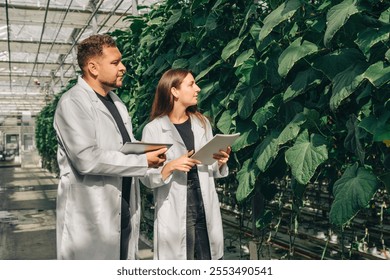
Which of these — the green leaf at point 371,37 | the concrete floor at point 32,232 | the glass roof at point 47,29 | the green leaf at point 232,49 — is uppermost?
the glass roof at point 47,29

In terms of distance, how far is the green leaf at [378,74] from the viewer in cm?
142

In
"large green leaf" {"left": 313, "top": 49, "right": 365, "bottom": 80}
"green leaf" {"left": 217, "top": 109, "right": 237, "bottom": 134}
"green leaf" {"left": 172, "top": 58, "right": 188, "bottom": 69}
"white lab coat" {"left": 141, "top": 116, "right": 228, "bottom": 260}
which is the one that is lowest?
"white lab coat" {"left": 141, "top": 116, "right": 228, "bottom": 260}

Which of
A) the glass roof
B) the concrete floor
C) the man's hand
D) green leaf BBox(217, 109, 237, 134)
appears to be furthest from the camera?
the glass roof

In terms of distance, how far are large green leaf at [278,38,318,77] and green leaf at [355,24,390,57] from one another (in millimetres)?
208

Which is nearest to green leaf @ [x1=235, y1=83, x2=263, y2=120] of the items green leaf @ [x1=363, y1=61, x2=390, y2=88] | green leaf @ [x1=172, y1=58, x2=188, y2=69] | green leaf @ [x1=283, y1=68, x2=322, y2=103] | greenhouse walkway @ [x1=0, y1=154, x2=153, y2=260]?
green leaf @ [x1=283, y1=68, x2=322, y2=103]

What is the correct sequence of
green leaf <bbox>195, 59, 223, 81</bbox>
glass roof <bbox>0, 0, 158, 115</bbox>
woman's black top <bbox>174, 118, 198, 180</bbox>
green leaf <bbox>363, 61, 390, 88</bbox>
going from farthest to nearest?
1. glass roof <bbox>0, 0, 158, 115</bbox>
2. green leaf <bbox>195, 59, 223, 81</bbox>
3. woman's black top <bbox>174, 118, 198, 180</bbox>
4. green leaf <bbox>363, 61, 390, 88</bbox>

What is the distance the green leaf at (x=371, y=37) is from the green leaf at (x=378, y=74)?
0.05 meters

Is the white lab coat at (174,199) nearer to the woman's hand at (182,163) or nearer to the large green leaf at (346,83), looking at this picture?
the woman's hand at (182,163)

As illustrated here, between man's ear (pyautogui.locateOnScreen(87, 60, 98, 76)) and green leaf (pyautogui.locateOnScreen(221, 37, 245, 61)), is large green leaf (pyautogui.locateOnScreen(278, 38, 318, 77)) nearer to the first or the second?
green leaf (pyautogui.locateOnScreen(221, 37, 245, 61))

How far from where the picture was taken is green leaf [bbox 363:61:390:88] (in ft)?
4.66

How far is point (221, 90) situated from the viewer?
2.43 metres

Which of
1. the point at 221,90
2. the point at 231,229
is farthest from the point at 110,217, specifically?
the point at 231,229

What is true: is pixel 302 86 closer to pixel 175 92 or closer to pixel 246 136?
pixel 246 136

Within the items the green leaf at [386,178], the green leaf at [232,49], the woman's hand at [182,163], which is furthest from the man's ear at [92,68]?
the green leaf at [386,178]
